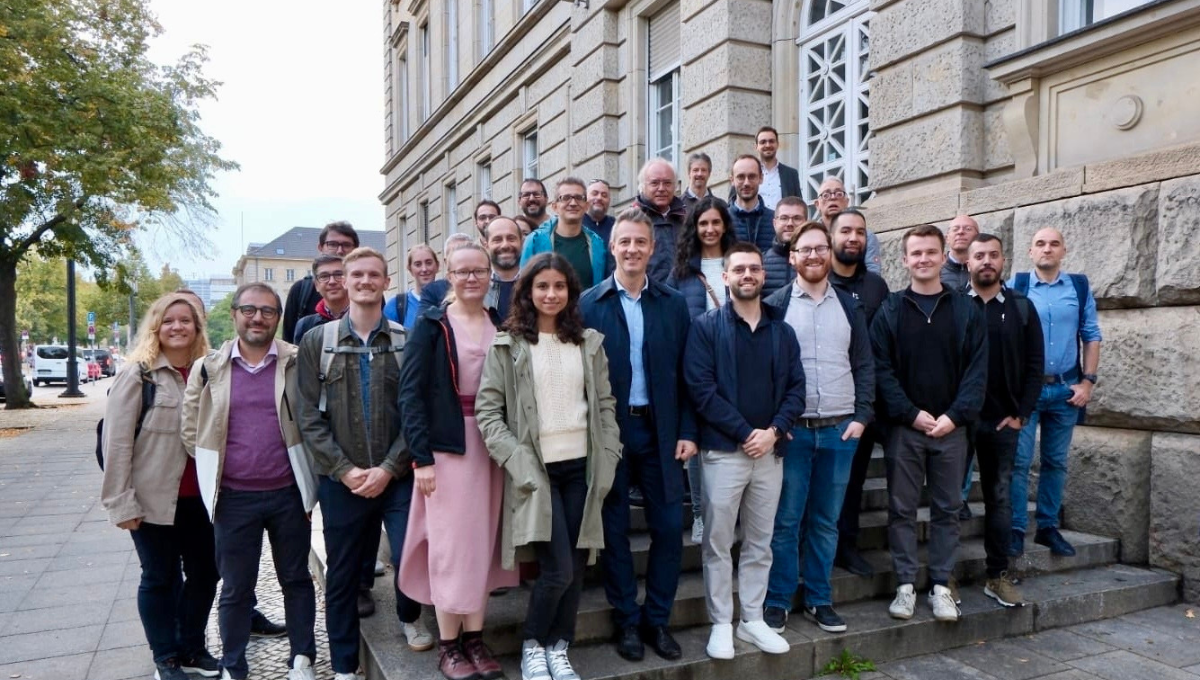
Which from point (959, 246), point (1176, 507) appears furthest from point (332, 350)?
point (1176, 507)

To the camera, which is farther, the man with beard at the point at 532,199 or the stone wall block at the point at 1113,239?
the man with beard at the point at 532,199

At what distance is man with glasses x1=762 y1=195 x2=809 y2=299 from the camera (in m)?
5.15

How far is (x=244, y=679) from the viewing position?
3850 millimetres

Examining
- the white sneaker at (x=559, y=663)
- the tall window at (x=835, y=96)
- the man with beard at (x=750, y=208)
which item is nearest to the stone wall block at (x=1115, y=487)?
the man with beard at (x=750, y=208)

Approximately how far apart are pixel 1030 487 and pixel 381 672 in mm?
4781

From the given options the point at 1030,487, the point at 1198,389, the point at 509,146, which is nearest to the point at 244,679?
the point at 1030,487

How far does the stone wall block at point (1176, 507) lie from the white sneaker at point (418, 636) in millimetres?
4709

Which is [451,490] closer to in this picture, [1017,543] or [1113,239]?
[1017,543]

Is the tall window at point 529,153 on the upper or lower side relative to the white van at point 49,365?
upper

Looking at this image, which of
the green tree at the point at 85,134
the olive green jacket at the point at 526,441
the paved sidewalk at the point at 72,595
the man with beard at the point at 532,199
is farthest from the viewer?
the green tree at the point at 85,134

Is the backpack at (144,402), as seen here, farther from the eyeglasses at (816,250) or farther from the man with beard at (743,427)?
the eyeglasses at (816,250)

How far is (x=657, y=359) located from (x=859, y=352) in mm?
1180

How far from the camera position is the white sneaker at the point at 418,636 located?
151 inches

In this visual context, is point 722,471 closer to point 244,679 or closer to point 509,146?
point 244,679
